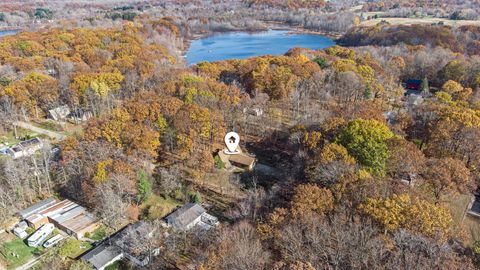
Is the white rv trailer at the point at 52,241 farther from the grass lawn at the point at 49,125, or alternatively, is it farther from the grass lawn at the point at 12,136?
the grass lawn at the point at 49,125

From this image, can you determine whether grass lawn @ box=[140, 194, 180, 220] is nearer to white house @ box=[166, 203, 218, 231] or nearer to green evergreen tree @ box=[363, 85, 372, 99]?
white house @ box=[166, 203, 218, 231]

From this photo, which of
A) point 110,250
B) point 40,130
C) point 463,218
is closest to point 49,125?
point 40,130

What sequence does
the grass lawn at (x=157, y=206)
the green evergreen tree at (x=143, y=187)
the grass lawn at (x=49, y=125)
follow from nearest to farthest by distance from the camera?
1. the grass lawn at (x=157, y=206)
2. the green evergreen tree at (x=143, y=187)
3. the grass lawn at (x=49, y=125)

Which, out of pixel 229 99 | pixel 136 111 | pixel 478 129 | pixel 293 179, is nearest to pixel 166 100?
pixel 136 111

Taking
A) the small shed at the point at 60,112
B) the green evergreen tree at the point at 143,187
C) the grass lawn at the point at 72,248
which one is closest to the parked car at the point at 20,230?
the grass lawn at the point at 72,248

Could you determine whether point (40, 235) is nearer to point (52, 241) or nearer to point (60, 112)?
point (52, 241)
